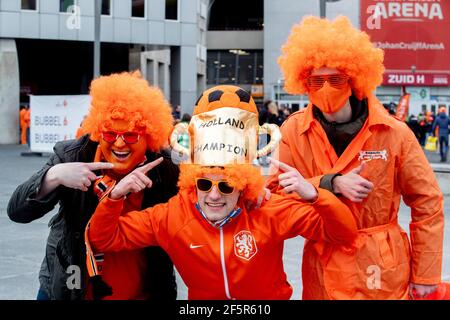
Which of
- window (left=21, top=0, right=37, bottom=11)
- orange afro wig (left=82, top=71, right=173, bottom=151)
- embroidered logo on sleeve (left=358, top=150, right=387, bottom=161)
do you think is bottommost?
embroidered logo on sleeve (left=358, top=150, right=387, bottom=161)

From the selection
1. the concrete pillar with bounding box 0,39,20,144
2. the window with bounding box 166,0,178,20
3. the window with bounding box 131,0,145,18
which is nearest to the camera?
the concrete pillar with bounding box 0,39,20,144

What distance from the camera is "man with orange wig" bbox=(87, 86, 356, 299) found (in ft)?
10.1

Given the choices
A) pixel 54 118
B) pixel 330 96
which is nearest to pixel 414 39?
pixel 54 118

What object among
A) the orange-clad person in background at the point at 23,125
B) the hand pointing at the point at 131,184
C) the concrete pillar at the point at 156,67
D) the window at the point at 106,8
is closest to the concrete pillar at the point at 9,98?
the orange-clad person in background at the point at 23,125

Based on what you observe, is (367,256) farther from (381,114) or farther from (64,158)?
(64,158)

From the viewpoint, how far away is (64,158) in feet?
11.1

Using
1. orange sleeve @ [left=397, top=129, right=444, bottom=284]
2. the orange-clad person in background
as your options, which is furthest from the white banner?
orange sleeve @ [left=397, top=129, right=444, bottom=284]

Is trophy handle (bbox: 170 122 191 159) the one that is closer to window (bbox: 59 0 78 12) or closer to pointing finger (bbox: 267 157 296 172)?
pointing finger (bbox: 267 157 296 172)

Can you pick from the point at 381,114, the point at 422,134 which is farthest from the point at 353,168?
the point at 422,134

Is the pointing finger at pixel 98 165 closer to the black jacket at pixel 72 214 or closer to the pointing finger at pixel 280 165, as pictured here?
the black jacket at pixel 72 214

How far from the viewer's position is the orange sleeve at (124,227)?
3.12m

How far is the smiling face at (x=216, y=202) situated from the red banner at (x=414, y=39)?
40.4 metres

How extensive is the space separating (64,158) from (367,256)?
4.96ft

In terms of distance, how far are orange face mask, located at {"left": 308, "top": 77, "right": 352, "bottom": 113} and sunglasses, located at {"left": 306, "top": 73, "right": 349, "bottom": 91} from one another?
0.4 inches
